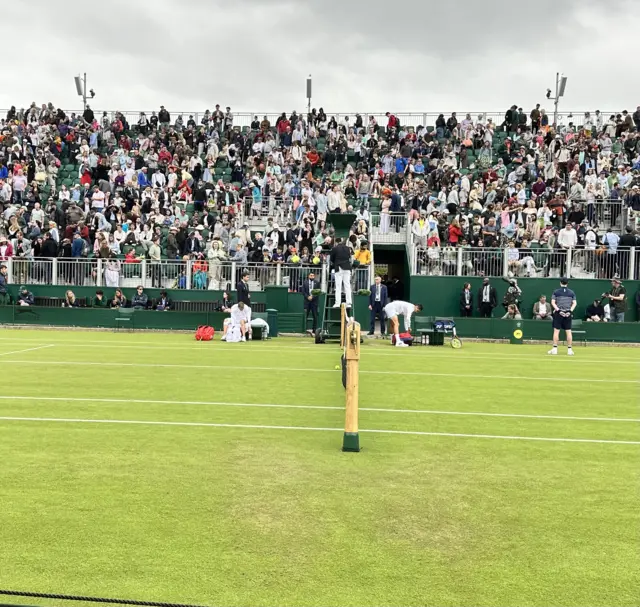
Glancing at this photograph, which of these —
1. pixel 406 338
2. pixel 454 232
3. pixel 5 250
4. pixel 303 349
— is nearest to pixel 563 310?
pixel 406 338

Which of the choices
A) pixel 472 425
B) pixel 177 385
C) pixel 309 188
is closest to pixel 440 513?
pixel 472 425

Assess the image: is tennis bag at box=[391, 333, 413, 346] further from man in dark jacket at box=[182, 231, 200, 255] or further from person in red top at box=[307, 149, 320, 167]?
person in red top at box=[307, 149, 320, 167]

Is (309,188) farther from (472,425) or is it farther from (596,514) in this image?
(596,514)

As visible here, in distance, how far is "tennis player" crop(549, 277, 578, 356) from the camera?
22.0m

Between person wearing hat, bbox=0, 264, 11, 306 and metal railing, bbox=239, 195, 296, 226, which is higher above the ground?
metal railing, bbox=239, 195, 296, 226

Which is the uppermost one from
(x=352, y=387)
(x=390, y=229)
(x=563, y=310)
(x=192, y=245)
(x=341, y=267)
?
(x=390, y=229)

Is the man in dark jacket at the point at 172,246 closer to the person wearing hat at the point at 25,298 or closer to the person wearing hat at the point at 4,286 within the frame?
the person wearing hat at the point at 25,298

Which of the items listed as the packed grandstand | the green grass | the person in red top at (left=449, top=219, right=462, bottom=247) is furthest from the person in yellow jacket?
the green grass

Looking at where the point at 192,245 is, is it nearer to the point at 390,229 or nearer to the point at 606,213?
the point at 390,229

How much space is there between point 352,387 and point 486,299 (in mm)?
21104

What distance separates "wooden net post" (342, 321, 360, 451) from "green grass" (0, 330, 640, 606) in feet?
0.73

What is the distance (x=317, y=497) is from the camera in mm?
6727

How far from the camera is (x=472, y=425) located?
10258 millimetres

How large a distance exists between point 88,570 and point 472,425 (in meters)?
6.12
